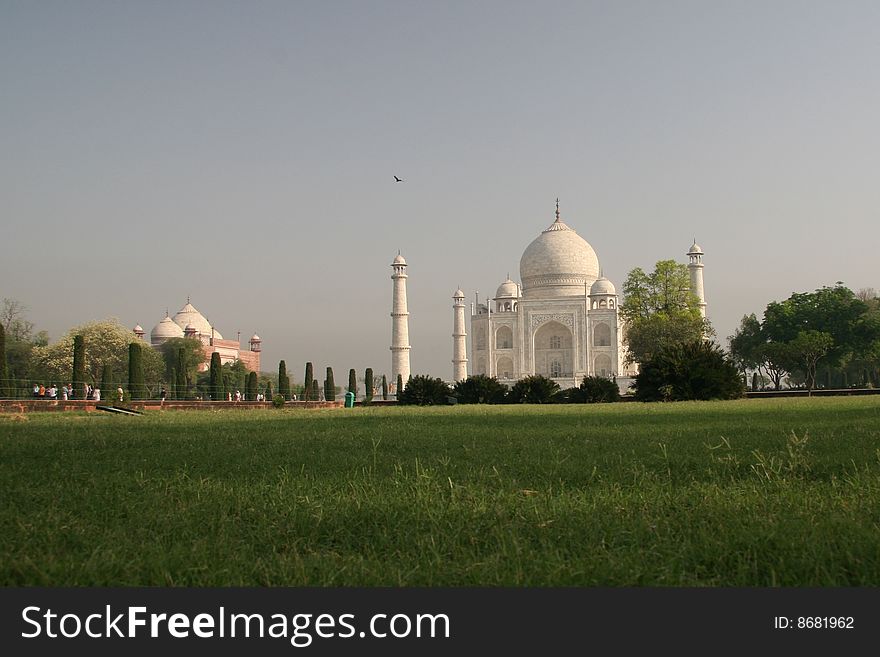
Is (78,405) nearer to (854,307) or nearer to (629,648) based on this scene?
(629,648)

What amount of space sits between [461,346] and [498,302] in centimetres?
401

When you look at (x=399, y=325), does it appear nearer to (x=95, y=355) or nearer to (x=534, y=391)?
(x=95, y=355)

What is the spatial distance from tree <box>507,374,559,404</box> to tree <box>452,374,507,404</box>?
0.81 meters

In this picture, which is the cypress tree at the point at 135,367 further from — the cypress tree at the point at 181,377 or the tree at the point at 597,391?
the tree at the point at 597,391

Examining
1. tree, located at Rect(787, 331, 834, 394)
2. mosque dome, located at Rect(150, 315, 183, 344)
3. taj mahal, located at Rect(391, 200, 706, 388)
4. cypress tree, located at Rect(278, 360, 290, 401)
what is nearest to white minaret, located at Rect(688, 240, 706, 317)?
taj mahal, located at Rect(391, 200, 706, 388)

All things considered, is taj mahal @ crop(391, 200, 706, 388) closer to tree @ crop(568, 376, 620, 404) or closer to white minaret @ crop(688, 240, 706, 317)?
white minaret @ crop(688, 240, 706, 317)

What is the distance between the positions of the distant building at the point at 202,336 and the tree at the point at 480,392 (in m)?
45.1

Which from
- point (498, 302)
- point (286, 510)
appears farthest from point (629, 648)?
point (498, 302)

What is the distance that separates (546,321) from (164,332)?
1333 inches

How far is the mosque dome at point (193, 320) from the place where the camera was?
78.5m

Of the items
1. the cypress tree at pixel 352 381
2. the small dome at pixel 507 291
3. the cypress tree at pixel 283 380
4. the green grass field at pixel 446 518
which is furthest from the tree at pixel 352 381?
the green grass field at pixel 446 518

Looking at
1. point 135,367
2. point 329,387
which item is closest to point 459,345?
point 329,387

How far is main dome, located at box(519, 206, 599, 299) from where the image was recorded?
5947 cm

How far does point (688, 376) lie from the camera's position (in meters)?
20.6
